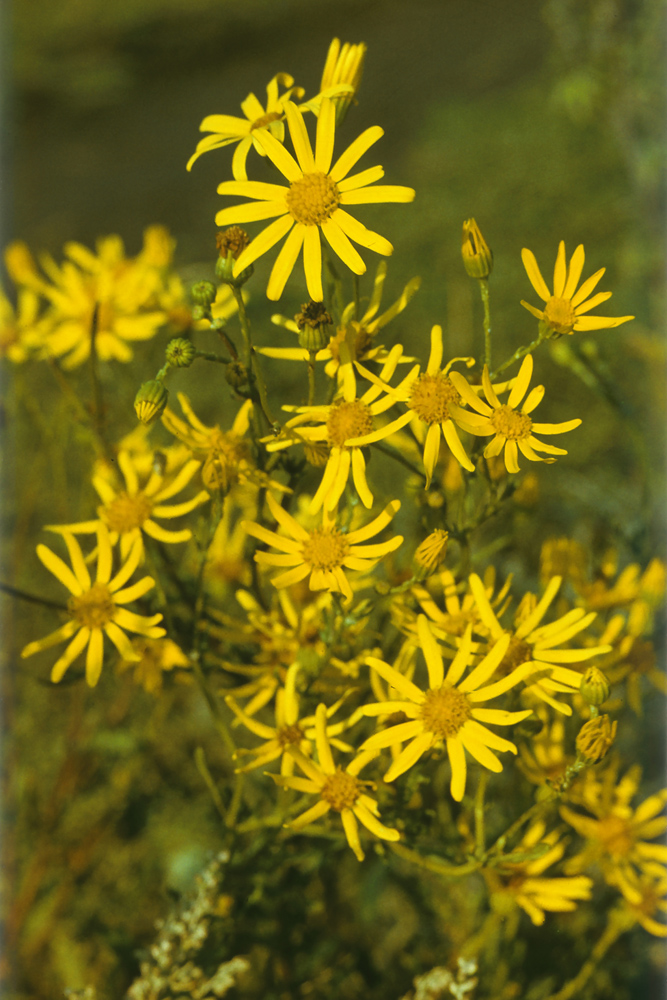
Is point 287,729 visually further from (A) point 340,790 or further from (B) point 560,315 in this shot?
(B) point 560,315

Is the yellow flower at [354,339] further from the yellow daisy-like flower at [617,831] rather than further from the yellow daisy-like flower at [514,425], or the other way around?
the yellow daisy-like flower at [617,831]

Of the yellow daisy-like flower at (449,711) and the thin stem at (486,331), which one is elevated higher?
the thin stem at (486,331)

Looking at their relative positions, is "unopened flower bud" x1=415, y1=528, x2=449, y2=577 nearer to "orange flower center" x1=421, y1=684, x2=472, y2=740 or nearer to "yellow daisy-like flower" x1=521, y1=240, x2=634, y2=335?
"orange flower center" x1=421, y1=684, x2=472, y2=740

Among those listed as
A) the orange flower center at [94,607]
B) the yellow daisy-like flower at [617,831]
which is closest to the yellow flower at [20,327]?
the orange flower center at [94,607]

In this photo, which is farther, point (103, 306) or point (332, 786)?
point (103, 306)

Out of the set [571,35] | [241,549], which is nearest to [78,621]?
[241,549]

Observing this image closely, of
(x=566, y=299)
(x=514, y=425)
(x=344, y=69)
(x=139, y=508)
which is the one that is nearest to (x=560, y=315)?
(x=566, y=299)
